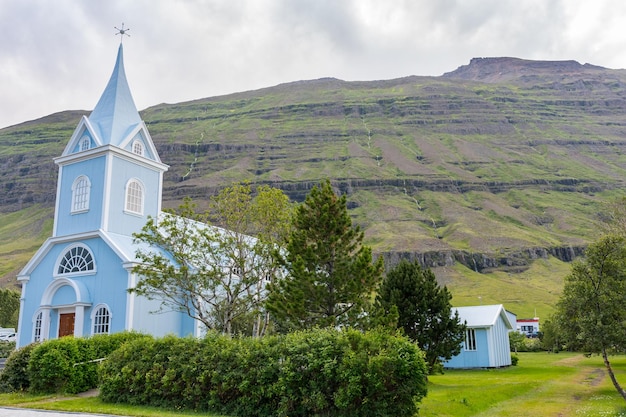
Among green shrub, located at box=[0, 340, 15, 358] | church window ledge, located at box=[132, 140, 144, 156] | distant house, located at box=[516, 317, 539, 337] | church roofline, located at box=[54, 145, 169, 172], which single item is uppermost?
church window ledge, located at box=[132, 140, 144, 156]

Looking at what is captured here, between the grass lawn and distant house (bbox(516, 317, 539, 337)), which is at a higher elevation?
distant house (bbox(516, 317, 539, 337))

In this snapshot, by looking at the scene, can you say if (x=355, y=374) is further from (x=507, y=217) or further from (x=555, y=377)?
(x=507, y=217)

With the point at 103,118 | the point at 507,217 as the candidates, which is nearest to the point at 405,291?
the point at 103,118

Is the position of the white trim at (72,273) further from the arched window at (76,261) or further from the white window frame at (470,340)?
the white window frame at (470,340)

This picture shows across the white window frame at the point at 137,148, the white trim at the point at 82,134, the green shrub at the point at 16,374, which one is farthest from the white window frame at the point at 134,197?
the green shrub at the point at 16,374

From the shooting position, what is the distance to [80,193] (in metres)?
28.8

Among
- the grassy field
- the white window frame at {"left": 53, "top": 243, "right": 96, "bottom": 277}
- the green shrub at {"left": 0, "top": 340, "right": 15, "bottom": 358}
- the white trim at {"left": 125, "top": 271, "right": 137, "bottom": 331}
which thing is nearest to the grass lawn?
the grassy field

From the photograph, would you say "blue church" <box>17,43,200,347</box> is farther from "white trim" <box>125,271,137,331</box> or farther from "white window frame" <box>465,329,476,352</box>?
"white window frame" <box>465,329,476,352</box>

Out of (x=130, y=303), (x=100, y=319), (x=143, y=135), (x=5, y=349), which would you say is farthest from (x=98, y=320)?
(x=5, y=349)

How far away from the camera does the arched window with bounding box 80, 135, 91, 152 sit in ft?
97.0

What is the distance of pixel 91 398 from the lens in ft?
54.5

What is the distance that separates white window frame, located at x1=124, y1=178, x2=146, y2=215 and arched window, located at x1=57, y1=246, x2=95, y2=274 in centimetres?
309

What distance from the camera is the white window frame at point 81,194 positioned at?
92.8 feet

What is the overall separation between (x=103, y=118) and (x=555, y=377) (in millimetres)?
29624
